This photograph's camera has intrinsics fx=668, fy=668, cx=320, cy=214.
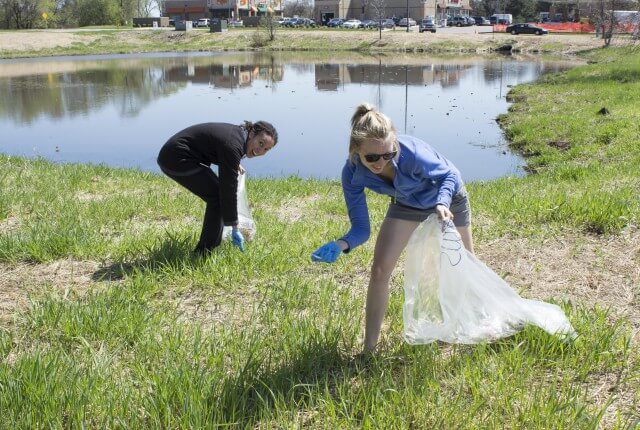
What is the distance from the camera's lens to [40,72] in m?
34.9

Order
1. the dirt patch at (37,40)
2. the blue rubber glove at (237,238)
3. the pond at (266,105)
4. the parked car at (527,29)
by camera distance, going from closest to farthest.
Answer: the blue rubber glove at (237,238) → the pond at (266,105) → the dirt patch at (37,40) → the parked car at (527,29)

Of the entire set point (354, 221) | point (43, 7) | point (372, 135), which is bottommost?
point (354, 221)

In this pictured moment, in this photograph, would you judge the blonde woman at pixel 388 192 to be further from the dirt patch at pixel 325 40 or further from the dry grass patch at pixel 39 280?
the dirt patch at pixel 325 40

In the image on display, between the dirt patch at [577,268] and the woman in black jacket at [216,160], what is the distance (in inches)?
79.2

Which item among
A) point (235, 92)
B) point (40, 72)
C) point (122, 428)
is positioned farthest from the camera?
point (40, 72)

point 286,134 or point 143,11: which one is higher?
point 143,11

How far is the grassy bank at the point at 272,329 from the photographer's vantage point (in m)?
3.03

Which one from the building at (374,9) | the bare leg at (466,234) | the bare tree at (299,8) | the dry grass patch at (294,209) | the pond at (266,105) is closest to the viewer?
the bare leg at (466,234)

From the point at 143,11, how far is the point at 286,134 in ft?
305

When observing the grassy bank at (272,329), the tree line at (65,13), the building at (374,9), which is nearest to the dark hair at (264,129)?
the grassy bank at (272,329)

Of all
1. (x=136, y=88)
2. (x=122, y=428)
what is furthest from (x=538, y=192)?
(x=136, y=88)

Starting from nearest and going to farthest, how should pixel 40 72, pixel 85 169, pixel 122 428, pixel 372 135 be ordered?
pixel 122 428, pixel 372 135, pixel 85 169, pixel 40 72

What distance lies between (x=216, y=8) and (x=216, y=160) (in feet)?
334

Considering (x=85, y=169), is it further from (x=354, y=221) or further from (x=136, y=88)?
(x=136, y=88)
